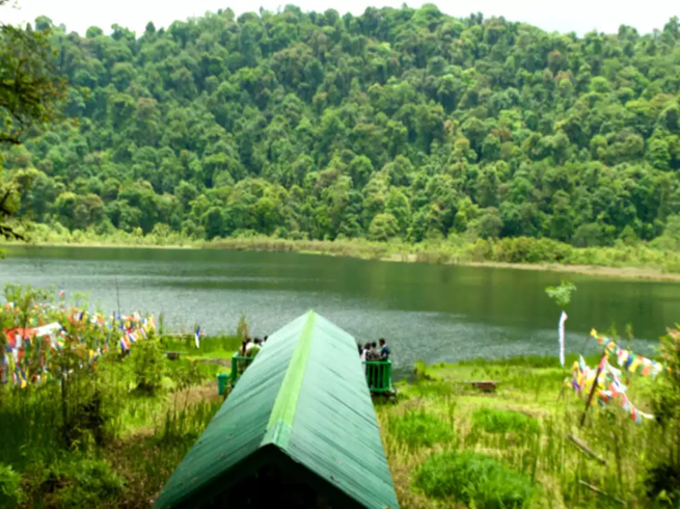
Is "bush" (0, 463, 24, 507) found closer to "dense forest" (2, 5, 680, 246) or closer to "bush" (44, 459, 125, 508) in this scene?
"bush" (44, 459, 125, 508)

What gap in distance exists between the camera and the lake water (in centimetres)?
2955

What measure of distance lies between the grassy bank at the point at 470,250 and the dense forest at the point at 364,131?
13.0ft

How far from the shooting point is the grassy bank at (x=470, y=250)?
7388cm

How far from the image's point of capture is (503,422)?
34.7 feet

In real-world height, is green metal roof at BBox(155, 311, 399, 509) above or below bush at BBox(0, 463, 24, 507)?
above

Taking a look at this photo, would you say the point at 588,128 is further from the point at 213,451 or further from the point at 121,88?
the point at 213,451

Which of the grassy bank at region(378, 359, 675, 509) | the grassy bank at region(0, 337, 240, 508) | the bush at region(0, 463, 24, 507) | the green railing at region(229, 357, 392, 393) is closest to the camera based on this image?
the bush at region(0, 463, 24, 507)

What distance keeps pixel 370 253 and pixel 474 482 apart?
9211cm

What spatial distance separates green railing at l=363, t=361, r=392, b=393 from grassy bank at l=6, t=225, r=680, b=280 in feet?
200

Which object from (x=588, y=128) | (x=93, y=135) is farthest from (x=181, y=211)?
(x=588, y=128)

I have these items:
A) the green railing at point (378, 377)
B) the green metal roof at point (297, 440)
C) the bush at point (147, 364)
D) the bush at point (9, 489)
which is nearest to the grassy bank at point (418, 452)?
Result: the bush at point (9, 489)

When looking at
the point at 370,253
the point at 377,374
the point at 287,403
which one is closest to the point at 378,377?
the point at 377,374

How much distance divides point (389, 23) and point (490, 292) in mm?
154926

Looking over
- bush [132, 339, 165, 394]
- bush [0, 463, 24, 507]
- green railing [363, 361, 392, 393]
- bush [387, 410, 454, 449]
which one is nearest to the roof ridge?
bush [0, 463, 24, 507]
